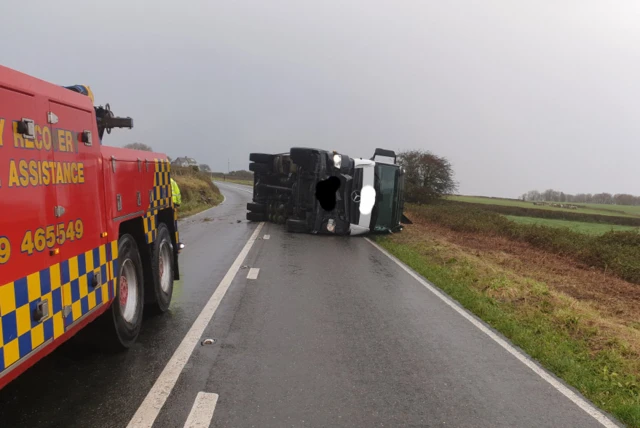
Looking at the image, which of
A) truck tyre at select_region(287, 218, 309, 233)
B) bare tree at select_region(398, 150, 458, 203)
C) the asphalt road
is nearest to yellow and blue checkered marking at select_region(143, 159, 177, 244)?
the asphalt road

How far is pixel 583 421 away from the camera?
13.1 feet

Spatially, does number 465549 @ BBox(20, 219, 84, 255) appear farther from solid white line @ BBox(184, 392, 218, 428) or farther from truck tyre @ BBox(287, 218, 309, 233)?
truck tyre @ BBox(287, 218, 309, 233)

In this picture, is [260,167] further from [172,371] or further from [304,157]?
[172,371]

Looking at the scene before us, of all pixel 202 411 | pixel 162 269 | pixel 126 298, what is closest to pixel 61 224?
pixel 202 411

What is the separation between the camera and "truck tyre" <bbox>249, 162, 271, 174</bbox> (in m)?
19.6

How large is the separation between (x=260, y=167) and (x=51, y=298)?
16763 millimetres

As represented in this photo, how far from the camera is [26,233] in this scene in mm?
2826

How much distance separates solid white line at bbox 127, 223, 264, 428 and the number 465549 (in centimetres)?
145

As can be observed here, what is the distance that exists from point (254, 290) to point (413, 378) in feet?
12.4

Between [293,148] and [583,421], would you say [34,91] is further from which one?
[293,148]

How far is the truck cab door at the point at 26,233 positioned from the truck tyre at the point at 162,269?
8.57 ft

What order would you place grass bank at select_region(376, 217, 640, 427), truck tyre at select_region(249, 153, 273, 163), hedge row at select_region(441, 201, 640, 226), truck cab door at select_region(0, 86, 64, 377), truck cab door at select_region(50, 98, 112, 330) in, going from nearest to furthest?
truck cab door at select_region(0, 86, 64, 377) < truck cab door at select_region(50, 98, 112, 330) < grass bank at select_region(376, 217, 640, 427) < truck tyre at select_region(249, 153, 273, 163) < hedge row at select_region(441, 201, 640, 226)

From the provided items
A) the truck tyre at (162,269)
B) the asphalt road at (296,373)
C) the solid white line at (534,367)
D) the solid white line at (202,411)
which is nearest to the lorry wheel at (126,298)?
the asphalt road at (296,373)

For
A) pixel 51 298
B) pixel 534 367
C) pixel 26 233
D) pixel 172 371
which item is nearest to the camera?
pixel 26 233
